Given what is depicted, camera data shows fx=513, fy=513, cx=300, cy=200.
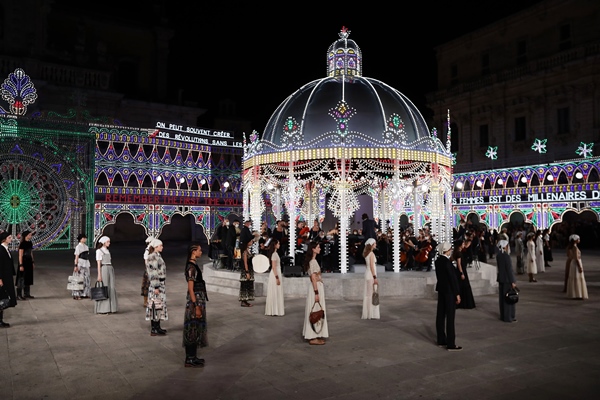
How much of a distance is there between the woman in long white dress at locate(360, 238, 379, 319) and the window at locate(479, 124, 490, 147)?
35.4 metres

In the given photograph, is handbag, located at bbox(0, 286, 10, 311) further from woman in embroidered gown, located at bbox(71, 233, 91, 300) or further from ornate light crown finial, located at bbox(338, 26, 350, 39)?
ornate light crown finial, located at bbox(338, 26, 350, 39)

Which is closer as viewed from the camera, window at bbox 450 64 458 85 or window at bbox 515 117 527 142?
window at bbox 515 117 527 142

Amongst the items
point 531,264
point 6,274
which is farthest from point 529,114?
point 6,274

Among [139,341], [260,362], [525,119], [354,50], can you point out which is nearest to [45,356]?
[139,341]

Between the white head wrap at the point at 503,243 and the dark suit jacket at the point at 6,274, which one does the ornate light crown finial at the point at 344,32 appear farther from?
the dark suit jacket at the point at 6,274

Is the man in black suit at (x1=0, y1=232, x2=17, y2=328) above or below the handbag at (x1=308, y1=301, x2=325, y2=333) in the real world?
above

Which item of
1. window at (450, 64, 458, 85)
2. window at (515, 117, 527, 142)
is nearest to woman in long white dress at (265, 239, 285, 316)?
window at (515, 117, 527, 142)

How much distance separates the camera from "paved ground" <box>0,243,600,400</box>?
6426 mm

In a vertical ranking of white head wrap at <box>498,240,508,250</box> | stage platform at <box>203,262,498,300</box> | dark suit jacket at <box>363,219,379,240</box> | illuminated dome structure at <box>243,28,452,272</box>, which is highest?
illuminated dome structure at <box>243,28,452,272</box>

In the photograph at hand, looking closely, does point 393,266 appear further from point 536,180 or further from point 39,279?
point 536,180

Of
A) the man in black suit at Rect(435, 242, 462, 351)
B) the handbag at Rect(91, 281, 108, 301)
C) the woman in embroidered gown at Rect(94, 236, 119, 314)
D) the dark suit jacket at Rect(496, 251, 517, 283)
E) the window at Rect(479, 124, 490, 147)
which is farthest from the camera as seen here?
the window at Rect(479, 124, 490, 147)

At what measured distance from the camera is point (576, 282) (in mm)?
13375

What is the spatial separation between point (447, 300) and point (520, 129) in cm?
3590

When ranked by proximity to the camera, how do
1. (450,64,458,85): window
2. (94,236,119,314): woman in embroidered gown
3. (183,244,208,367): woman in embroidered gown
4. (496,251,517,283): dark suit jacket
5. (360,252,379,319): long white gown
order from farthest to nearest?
1. (450,64,458,85): window
2. (94,236,119,314): woman in embroidered gown
3. (360,252,379,319): long white gown
4. (496,251,517,283): dark suit jacket
5. (183,244,208,367): woman in embroidered gown
